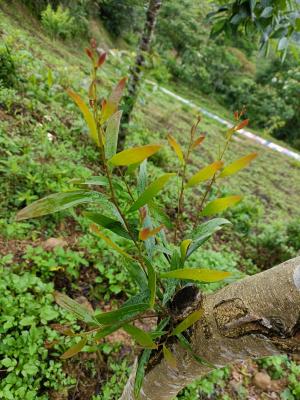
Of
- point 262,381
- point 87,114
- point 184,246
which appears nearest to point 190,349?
point 184,246

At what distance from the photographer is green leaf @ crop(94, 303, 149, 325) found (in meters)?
0.81

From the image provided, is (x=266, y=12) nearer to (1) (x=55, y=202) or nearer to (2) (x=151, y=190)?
(2) (x=151, y=190)

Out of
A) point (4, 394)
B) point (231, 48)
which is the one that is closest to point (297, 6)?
point (4, 394)

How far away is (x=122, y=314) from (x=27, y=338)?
1.05 metres

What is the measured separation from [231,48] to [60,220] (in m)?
18.5

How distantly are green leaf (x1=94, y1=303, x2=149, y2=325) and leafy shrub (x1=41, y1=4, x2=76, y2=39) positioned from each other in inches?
342

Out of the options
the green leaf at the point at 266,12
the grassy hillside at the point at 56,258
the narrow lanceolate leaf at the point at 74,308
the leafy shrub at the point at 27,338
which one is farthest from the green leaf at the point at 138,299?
the green leaf at the point at 266,12

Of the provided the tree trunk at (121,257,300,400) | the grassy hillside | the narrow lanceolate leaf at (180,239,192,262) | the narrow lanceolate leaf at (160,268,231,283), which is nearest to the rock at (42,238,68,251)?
the grassy hillside

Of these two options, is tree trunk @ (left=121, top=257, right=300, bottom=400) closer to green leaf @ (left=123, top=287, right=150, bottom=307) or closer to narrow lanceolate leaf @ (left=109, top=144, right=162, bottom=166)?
green leaf @ (left=123, top=287, right=150, bottom=307)

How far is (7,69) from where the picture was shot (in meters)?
3.78

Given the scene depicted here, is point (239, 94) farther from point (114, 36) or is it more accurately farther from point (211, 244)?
point (211, 244)

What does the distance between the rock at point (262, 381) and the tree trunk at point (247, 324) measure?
1505mm

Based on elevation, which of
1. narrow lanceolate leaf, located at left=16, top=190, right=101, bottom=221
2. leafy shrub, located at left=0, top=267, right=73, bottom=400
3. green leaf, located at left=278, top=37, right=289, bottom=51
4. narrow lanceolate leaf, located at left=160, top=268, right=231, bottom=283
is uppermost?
green leaf, located at left=278, top=37, right=289, bottom=51

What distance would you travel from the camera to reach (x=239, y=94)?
53.0 feet
